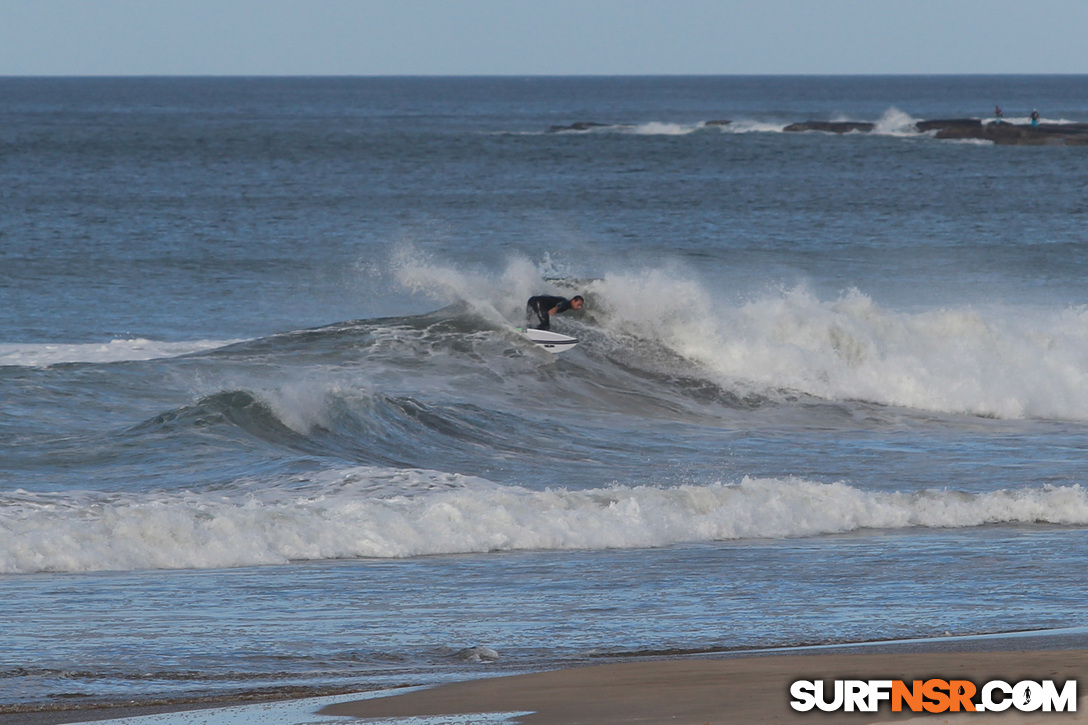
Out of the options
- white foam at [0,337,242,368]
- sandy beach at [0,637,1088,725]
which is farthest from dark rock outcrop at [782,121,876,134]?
sandy beach at [0,637,1088,725]

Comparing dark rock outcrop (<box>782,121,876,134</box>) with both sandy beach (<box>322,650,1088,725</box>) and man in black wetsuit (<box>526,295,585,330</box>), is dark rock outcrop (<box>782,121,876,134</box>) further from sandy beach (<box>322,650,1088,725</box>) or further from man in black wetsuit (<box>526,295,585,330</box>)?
sandy beach (<box>322,650,1088,725</box>)

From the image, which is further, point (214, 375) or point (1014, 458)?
point (214, 375)

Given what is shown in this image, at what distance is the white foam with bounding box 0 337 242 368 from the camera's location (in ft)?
59.9

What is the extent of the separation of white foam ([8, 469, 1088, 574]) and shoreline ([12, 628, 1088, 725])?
3.44m

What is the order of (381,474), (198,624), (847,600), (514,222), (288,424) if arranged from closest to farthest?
(198,624) → (847,600) → (381,474) → (288,424) → (514,222)

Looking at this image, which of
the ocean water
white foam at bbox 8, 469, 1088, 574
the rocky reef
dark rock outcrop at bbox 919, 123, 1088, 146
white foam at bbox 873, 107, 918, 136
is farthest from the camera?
white foam at bbox 873, 107, 918, 136

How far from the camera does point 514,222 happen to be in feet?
133

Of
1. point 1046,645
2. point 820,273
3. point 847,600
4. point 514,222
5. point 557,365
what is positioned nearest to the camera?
point 1046,645

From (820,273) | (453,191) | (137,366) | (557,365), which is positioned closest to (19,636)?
(137,366)

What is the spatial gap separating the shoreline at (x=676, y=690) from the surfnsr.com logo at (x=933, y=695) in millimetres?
81

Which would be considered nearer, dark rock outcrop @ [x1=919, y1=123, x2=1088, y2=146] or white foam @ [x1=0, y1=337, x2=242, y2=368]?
white foam @ [x1=0, y1=337, x2=242, y2=368]

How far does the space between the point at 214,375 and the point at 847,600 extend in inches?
425

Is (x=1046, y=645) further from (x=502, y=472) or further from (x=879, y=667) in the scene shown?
(x=502, y=472)

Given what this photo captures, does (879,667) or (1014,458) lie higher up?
(879,667)
